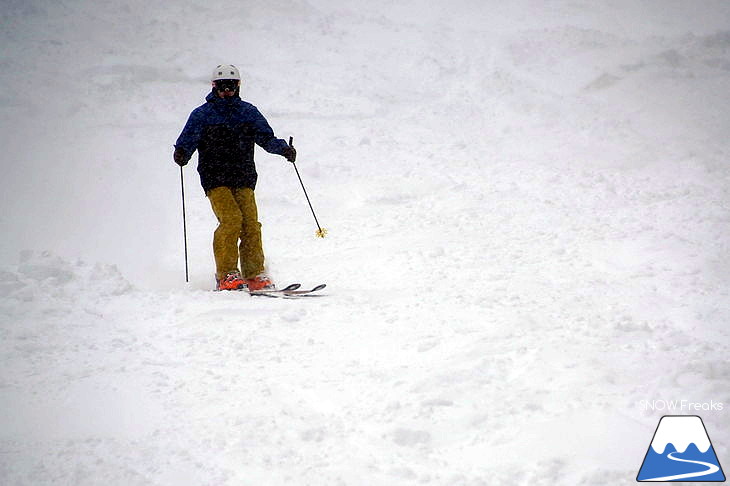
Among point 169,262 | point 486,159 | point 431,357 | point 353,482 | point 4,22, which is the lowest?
point 353,482

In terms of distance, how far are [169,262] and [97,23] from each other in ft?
29.8

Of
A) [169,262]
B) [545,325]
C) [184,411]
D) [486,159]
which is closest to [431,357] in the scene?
[545,325]

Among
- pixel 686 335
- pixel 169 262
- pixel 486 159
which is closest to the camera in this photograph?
pixel 686 335

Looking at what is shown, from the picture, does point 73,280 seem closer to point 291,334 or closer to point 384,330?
point 291,334

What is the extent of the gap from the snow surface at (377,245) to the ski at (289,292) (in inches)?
11.2

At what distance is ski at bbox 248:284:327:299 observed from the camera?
18.4 feet

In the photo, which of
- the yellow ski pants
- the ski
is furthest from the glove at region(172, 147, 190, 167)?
the ski

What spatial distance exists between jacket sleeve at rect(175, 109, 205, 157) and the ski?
1.63 metres

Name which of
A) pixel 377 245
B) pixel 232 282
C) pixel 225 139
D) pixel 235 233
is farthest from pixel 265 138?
pixel 377 245

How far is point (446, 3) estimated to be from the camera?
1593 centimetres

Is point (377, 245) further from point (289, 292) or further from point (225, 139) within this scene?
point (225, 139)

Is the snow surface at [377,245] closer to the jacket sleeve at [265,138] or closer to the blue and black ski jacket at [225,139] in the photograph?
the blue and black ski jacket at [225,139]

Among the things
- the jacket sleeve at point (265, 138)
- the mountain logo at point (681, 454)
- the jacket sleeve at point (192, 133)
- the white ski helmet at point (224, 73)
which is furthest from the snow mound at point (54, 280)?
the mountain logo at point (681, 454)

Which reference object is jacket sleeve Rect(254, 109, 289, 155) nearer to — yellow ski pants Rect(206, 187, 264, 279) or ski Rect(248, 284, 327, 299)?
yellow ski pants Rect(206, 187, 264, 279)
